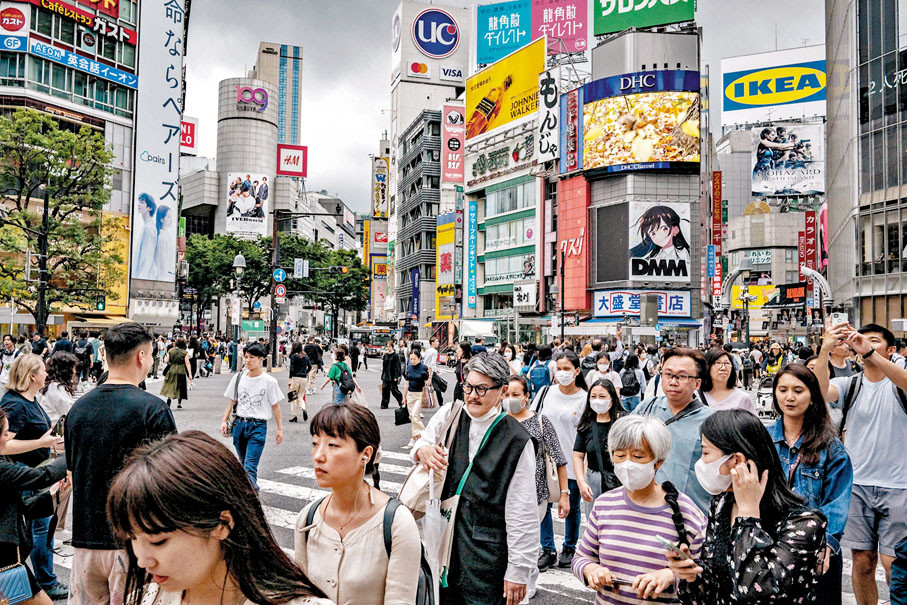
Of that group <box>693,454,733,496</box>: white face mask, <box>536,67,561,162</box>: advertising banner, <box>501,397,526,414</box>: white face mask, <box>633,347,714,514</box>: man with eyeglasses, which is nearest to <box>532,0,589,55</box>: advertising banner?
<box>536,67,561,162</box>: advertising banner

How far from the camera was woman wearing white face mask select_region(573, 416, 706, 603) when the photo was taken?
10.8 feet

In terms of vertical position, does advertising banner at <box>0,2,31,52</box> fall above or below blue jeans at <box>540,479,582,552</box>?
above

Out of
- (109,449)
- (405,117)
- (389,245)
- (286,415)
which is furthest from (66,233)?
(405,117)

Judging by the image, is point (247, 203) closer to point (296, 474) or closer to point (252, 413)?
point (296, 474)

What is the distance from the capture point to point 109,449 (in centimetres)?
406

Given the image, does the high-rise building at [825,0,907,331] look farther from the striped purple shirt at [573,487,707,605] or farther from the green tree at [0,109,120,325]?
the green tree at [0,109,120,325]

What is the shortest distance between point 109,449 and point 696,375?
374 cm

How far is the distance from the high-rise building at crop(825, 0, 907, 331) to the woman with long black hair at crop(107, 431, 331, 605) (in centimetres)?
3429

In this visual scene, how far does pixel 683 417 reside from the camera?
16.4 ft

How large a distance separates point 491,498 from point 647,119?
53.3m

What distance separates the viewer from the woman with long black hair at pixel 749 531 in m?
2.70

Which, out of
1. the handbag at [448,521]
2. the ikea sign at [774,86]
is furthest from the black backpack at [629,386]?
the ikea sign at [774,86]

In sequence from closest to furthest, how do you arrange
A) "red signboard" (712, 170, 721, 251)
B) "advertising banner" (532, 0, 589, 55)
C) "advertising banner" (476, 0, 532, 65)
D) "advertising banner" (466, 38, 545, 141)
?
"advertising banner" (466, 38, 545, 141) → "red signboard" (712, 170, 721, 251) → "advertising banner" (532, 0, 589, 55) → "advertising banner" (476, 0, 532, 65)

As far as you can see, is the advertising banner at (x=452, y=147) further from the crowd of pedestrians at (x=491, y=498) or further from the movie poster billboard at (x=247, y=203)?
the crowd of pedestrians at (x=491, y=498)
